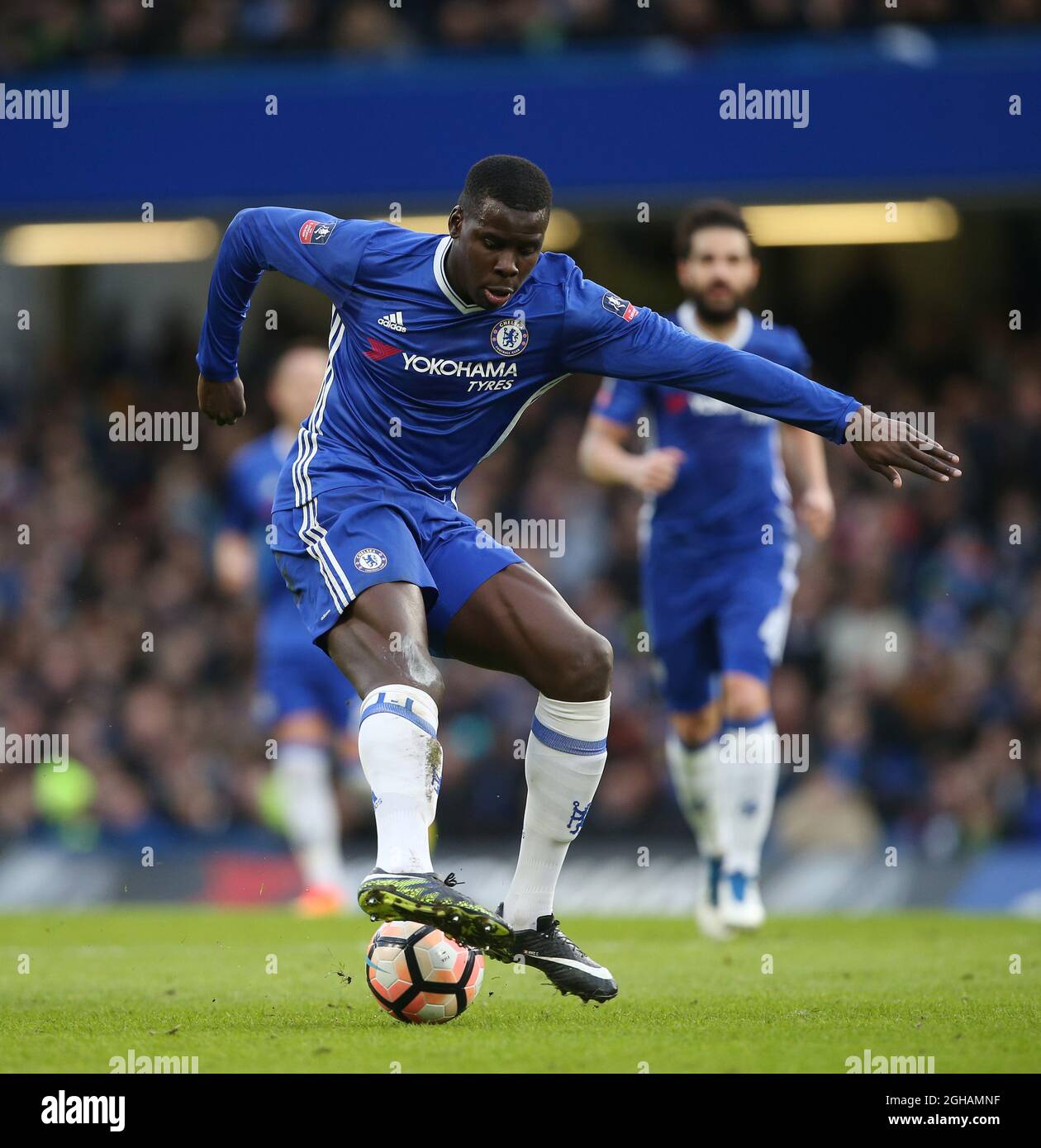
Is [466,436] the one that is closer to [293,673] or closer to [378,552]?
[378,552]

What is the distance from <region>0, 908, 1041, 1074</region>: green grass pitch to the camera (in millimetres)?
4359

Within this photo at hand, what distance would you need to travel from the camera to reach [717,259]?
8.13m

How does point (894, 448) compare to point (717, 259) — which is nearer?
point (894, 448)

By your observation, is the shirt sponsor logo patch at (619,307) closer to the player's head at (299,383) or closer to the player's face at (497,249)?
the player's face at (497,249)

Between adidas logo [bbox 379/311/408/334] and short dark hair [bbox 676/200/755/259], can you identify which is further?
short dark hair [bbox 676/200/755/259]

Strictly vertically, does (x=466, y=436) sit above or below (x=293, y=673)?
above

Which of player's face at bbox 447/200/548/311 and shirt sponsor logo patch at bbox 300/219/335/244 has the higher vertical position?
shirt sponsor logo patch at bbox 300/219/335/244

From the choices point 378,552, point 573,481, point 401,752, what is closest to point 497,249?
point 378,552

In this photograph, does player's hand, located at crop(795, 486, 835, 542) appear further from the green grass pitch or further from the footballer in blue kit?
the footballer in blue kit

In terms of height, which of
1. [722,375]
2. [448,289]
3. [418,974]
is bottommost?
[418,974]

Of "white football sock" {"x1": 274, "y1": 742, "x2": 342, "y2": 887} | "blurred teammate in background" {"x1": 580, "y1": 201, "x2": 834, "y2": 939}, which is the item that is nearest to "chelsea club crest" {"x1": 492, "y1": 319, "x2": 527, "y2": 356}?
"blurred teammate in background" {"x1": 580, "y1": 201, "x2": 834, "y2": 939}

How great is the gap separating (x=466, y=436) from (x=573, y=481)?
9.48m

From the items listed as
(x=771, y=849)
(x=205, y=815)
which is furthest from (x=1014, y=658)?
(x=205, y=815)
